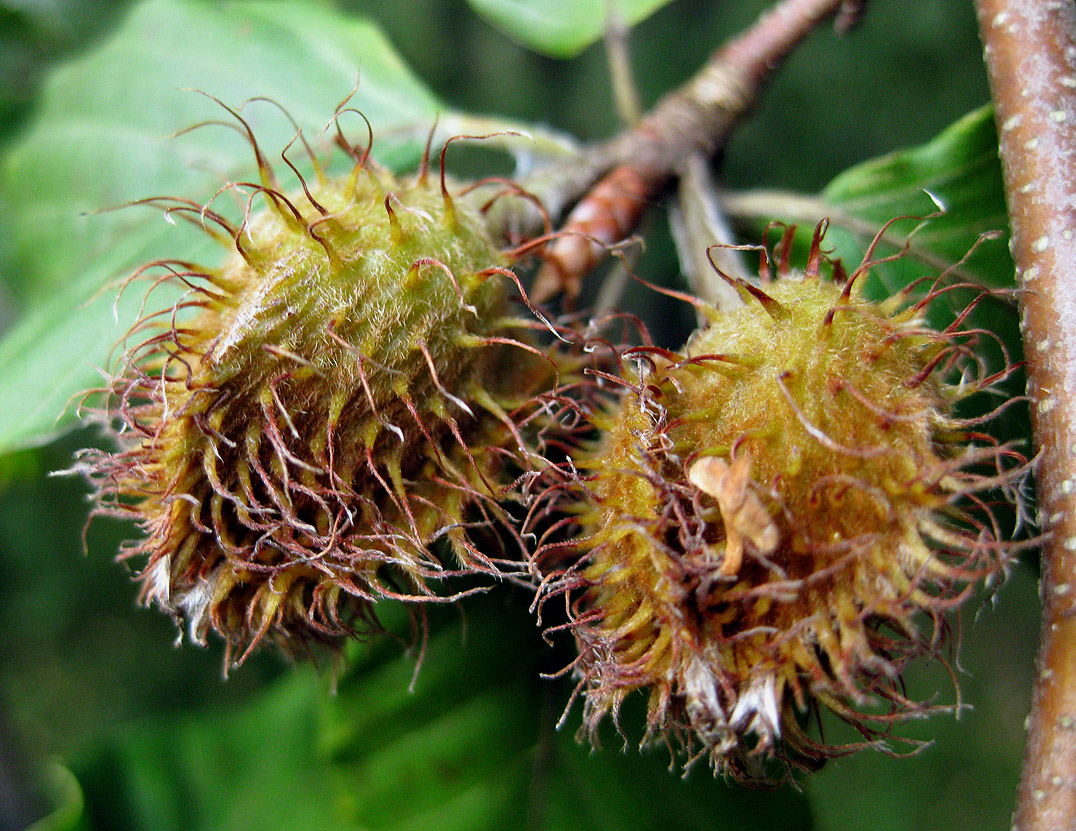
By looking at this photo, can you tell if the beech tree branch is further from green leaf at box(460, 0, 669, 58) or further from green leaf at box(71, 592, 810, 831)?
green leaf at box(71, 592, 810, 831)

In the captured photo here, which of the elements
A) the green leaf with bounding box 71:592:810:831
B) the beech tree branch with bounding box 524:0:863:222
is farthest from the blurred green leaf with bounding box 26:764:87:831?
the beech tree branch with bounding box 524:0:863:222

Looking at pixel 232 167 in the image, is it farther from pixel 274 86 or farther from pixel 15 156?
pixel 15 156

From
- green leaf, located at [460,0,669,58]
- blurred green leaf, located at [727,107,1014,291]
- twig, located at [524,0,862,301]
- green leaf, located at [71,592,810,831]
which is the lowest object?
green leaf, located at [71,592,810,831]

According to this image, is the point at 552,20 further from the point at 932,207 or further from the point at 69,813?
the point at 69,813

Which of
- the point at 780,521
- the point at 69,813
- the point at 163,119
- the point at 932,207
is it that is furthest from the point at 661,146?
the point at 69,813

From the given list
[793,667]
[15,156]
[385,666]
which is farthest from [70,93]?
[793,667]

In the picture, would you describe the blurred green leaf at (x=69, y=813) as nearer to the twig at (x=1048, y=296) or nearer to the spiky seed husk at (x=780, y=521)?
the spiky seed husk at (x=780, y=521)

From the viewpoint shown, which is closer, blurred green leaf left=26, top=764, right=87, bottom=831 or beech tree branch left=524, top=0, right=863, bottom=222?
beech tree branch left=524, top=0, right=863, bottom=222
